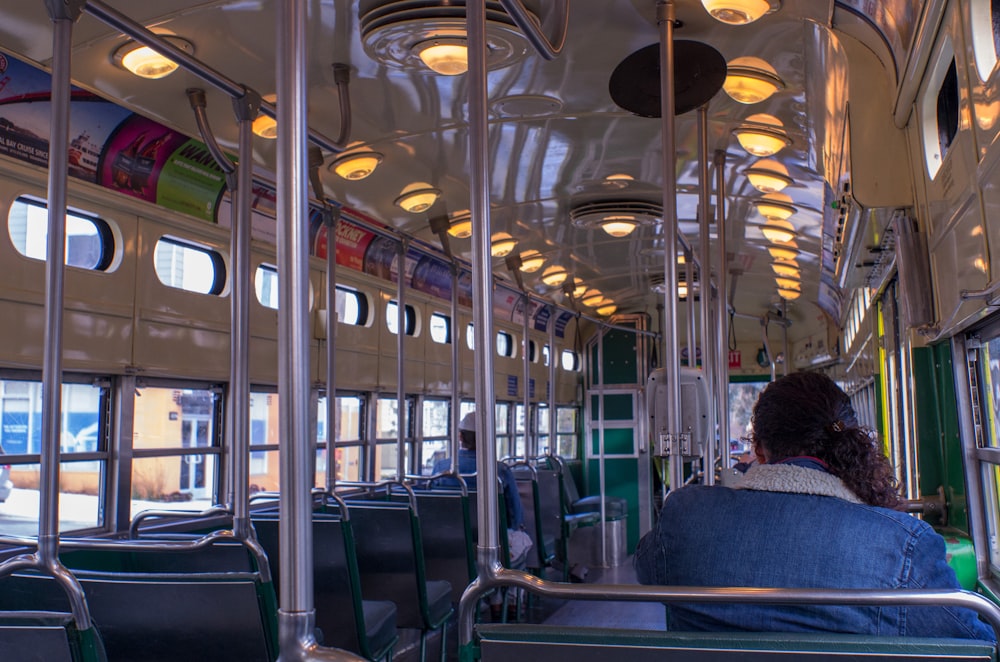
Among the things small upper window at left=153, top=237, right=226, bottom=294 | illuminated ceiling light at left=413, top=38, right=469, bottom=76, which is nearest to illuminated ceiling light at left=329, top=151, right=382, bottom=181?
small upper window at left=153, top=237, right=226, bottom=294

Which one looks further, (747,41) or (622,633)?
(747,41)

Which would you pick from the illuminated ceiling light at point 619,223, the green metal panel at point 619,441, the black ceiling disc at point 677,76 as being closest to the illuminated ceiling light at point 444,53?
the black ceiling disc at point 677,76

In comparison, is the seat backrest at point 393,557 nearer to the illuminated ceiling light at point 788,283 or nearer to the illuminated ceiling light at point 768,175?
the illuminated ceiling light at point 768,175

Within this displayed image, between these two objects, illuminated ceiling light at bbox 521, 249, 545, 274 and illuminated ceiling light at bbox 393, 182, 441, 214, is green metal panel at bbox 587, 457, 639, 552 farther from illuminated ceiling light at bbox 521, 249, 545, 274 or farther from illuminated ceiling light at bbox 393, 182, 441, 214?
illuminated ceiling light at bbox 393, 182, 441, 214

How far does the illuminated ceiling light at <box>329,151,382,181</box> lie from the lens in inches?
198

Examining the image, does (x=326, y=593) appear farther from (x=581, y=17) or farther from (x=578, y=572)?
(x=578, y=572)

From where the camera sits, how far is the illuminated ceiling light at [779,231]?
7044 mm

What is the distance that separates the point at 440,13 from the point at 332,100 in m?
1.27

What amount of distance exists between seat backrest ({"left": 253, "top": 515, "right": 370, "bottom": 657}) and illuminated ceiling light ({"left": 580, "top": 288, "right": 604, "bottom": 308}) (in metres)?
6.90

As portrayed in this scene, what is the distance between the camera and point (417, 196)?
5.79 metres

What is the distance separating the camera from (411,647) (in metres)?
5.97

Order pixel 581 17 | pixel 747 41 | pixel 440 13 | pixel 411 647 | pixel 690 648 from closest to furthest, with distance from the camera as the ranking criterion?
pixel 690 648
pixel 440 13
pixel 581 17
pixel 747 41
pixel 411 647

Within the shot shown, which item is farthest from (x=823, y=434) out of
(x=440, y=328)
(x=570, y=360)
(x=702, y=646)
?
(x=570, y=360)

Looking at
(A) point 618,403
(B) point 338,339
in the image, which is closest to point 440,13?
(B) point 338,339
